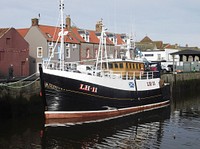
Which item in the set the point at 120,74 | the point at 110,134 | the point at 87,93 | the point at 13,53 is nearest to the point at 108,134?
the point at 110,134

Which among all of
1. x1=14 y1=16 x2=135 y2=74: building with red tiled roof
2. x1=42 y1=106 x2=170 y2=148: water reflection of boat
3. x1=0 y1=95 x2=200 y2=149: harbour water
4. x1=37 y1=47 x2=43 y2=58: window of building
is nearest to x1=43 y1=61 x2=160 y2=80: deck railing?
x1=0 y1=95 x2=200 y2=149: harbour water

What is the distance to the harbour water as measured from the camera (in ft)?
56.0

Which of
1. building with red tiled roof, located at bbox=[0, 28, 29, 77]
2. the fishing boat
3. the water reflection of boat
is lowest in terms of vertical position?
the water reflection of boat

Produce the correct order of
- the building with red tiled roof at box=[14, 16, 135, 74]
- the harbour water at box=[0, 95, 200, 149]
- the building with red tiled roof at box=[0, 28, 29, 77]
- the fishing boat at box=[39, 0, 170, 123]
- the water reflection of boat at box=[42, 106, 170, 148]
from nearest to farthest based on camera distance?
the harbour water at box=[0, 95, 200, 149], the water reflection of boat at box=[42, 106, 170, 148], the fishing boat at box=[39, 0, 170, 123], the building with red tiled roof at box=[0, 28, 29, 77], the building with red tiled roof at box=[14, 16, 135, 74]

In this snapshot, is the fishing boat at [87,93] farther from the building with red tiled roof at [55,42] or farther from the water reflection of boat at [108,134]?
the building with red tiled roof at [55,42]

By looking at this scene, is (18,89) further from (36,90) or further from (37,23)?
(37,23)

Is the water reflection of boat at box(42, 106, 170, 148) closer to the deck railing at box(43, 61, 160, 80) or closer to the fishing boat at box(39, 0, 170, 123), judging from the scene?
the fishing boat at box(39, 0, 170, 123)

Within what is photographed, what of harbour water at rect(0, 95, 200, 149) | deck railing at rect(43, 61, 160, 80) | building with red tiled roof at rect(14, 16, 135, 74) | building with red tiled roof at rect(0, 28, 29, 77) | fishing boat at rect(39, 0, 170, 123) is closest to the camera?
harbour water at rect(0, 95, 200, 149)

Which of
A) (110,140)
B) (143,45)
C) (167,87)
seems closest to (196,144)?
(110,140)

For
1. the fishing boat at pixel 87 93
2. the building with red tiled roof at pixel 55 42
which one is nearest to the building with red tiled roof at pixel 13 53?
the building with red tiled roof at pixel 55 42

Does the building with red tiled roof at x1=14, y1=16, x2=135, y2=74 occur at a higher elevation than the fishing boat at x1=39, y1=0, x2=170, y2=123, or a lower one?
higher

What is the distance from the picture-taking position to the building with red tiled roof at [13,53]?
3644 centimetres

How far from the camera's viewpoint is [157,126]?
2198 cm

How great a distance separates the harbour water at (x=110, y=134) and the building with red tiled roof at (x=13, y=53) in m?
14.6
